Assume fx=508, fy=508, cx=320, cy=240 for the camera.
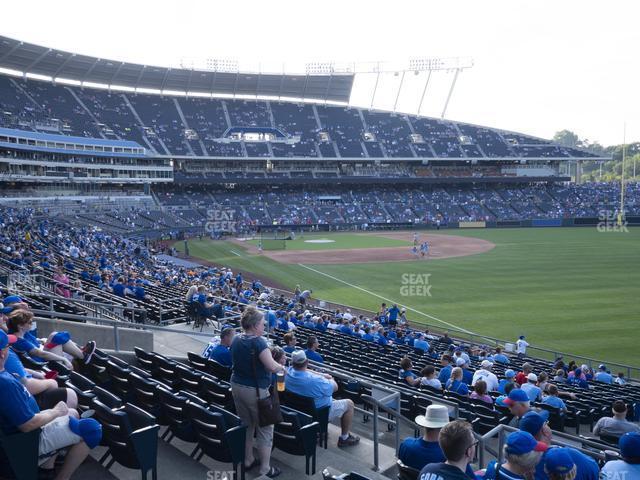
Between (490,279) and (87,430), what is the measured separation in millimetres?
29504

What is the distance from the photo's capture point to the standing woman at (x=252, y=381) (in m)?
5.38

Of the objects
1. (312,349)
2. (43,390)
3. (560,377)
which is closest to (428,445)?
(43,390)

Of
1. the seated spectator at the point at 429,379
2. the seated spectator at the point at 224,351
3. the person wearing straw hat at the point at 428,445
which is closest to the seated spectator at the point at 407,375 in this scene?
the seated spectator at the point at 429,379

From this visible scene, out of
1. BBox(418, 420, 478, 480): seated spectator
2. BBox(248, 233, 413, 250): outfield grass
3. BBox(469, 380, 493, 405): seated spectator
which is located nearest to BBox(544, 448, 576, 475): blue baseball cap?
BBox(418, 420, 478, 480): seated spectator

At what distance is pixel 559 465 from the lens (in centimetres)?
361

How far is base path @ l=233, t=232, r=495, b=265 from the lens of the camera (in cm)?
4101

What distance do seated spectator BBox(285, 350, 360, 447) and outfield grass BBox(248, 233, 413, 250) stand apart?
4159cm

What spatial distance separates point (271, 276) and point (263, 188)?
4659 centimetres

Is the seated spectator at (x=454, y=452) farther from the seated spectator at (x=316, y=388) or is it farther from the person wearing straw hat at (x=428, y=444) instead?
the seated spectator at (x=316, y=388)

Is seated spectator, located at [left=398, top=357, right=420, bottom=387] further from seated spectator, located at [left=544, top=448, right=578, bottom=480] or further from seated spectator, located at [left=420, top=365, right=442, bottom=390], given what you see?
seated spectator, located at [left=544, top=448, right=578, bottom=480]

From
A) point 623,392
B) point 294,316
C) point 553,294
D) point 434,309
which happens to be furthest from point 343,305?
point 623,392

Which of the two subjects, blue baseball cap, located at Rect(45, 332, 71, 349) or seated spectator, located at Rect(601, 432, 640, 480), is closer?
seated spectator, located at Rect(601, 432, 640, 480)

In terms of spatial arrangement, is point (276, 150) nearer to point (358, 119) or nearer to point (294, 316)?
point (358, 119)

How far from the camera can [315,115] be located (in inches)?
3391
